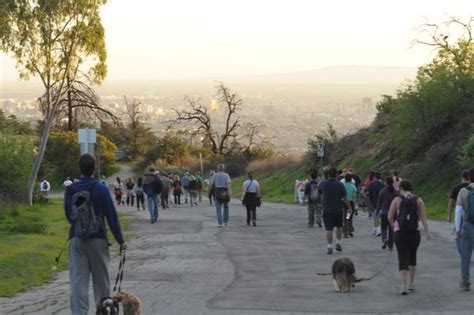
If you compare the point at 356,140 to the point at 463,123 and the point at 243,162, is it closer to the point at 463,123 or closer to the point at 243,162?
the point at 463,123

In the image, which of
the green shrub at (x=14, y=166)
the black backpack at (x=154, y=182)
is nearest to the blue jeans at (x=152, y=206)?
the black backpack at (x=154, y=182)

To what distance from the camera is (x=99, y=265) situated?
9.50 m

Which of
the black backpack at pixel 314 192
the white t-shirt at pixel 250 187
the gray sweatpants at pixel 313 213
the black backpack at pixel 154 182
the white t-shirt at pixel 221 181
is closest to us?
the black backpack at pixel 314 192

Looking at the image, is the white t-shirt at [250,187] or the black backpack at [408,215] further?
the white t-shirt at [250,187]

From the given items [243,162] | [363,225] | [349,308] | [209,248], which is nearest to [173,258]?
[209,248]

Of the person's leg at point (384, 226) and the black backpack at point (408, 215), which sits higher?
the black backpack at point (408, 215)

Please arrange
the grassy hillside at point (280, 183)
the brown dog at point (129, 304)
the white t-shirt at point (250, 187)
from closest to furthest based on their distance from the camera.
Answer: the brown dog at point (129, 304)
the white t-shirt at point (250, 187)
the grassy hillside at point (280, 183)

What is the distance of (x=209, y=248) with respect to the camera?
19.9 m

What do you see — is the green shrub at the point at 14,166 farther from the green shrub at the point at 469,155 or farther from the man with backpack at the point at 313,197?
the green shrub at the point at 469,155

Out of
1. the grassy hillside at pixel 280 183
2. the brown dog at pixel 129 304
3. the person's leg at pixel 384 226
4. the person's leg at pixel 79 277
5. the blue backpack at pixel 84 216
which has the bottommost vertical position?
the grassy hillside at pixel 280 183

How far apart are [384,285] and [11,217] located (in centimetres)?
1615

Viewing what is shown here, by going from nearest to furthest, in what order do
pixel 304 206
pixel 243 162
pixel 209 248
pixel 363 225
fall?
pixel 209 248 < pixel 363 225 < pixel 304 206 < pixel 243 162

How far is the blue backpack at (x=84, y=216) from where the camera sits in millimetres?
9328

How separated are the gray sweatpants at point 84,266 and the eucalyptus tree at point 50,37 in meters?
31.0
